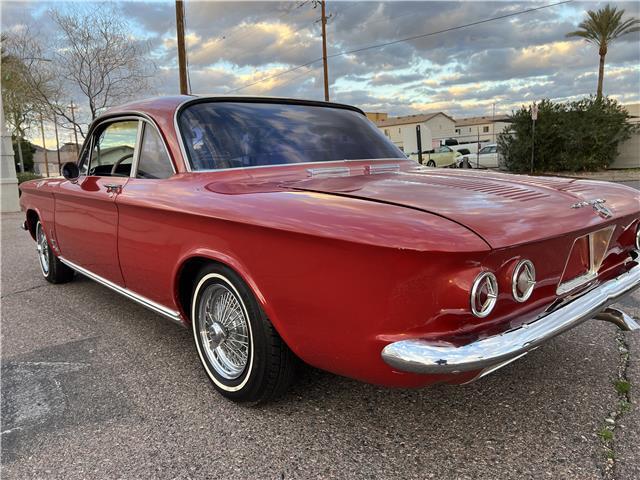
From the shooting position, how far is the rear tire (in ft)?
15.7

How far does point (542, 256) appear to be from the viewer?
6.41 ft

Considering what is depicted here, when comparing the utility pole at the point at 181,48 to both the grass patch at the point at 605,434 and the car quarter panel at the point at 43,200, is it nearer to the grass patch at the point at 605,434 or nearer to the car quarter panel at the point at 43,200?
the car quarter panel at the point at 43,200

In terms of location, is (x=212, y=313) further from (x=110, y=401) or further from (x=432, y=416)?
(x=432, y=416)

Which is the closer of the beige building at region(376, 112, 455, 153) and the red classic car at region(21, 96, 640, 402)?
the red classic car at region(21, 96, 640, 402)

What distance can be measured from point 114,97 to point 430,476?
18.9 m

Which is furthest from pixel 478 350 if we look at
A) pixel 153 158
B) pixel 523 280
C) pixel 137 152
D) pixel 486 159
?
pixel 486 159

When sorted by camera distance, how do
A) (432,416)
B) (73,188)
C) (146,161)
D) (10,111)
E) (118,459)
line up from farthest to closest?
1. (10,111)
2. (73,188)
3. (146,161)
4. (432,416)
5. (118,459)

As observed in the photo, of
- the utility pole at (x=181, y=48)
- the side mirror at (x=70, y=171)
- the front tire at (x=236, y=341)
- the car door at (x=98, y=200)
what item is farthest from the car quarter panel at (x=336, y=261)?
the utility pole at (x=181, y=48)

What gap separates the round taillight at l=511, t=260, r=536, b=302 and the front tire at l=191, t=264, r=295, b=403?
100 cm

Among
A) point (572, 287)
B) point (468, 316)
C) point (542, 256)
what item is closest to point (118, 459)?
point (468, 316)

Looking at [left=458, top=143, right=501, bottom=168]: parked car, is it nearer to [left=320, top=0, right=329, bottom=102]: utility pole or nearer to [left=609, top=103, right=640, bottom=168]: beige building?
[left=609, top=103, right=640, bottom=168]: beige building

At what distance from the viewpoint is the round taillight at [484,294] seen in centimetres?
170

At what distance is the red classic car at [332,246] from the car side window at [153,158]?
0.01 m

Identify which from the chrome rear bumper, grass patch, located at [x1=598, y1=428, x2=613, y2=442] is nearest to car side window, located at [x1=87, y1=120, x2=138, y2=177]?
the chrome rear bumper
